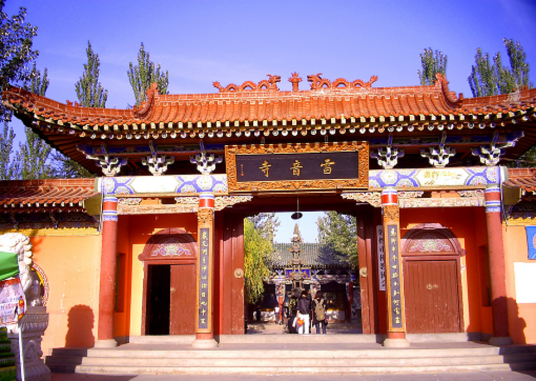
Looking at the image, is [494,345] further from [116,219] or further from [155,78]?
[155,78]

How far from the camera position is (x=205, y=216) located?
9.55 meters

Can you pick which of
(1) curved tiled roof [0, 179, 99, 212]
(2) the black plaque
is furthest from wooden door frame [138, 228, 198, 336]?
(2) the black plaque

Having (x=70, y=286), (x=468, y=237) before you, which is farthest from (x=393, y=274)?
(x=70, y=286)

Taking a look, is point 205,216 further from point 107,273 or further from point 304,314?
point 304,314

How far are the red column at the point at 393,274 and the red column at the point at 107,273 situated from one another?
508 centimetres

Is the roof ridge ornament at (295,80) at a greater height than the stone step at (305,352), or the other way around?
the roof ridge ornament at (295,80)

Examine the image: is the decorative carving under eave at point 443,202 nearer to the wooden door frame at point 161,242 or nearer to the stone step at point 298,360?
the stone step at point 298,360

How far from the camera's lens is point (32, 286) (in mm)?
6883

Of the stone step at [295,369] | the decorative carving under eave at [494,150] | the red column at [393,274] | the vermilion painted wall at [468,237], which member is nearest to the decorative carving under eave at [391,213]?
the red column at [393,274]

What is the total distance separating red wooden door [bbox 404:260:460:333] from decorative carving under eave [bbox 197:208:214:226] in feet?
14.1

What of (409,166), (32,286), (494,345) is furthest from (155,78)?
(494,345)

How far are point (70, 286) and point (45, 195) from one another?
1.95 metres

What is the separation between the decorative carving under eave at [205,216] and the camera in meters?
9.53

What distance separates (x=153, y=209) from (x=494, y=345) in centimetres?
679
